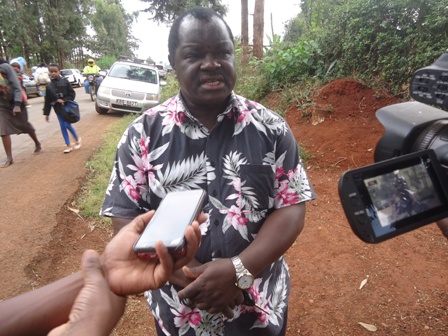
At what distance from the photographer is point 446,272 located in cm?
253

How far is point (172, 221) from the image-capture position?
96 cm

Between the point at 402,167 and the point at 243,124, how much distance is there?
0.59m

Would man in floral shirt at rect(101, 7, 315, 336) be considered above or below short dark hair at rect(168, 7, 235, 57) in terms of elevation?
below

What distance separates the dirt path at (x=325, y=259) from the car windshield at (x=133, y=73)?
516cm

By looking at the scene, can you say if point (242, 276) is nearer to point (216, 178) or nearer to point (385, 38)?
point (216, 178)

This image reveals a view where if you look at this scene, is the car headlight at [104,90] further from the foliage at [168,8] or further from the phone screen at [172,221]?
the foliage at [168,8]

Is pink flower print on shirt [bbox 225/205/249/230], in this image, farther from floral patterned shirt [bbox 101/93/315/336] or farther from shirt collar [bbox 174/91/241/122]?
shirt collar [bbox 174/91/241/122]

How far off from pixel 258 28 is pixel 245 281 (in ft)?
29.4

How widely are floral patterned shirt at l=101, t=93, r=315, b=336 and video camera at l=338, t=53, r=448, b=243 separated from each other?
0.42 metres

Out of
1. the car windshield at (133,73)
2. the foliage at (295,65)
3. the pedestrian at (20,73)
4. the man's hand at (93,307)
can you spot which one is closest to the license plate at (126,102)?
the car windshield at (133,73)

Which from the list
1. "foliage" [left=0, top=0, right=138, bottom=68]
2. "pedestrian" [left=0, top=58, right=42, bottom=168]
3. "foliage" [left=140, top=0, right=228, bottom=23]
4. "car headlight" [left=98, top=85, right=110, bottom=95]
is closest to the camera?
"pedestrian" [left=0, top=58, right=42, bottom=168]

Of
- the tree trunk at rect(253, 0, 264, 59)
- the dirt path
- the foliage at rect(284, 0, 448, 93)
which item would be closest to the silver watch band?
the dirt path

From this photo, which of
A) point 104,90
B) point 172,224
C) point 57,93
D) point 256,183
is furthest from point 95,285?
point 104,90

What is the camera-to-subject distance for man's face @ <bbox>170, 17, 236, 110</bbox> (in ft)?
4.23
